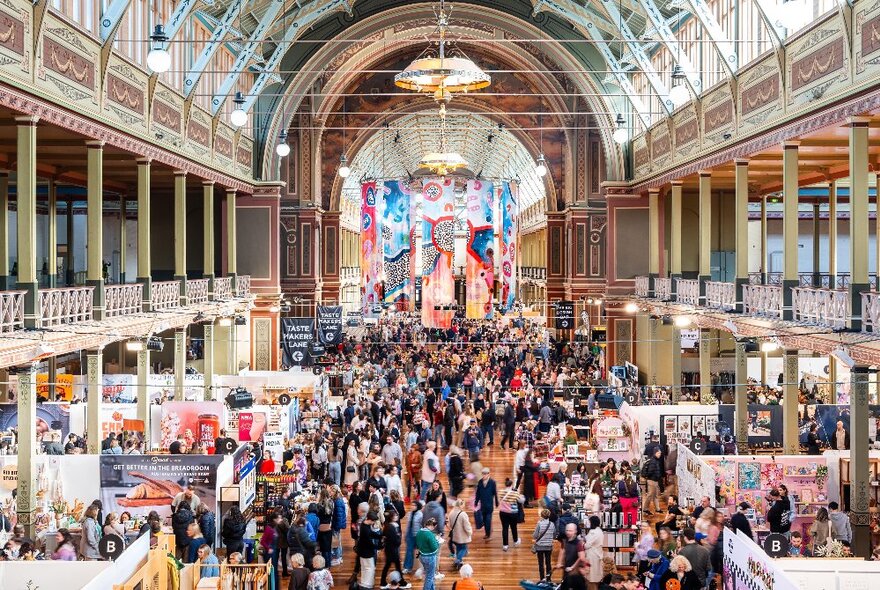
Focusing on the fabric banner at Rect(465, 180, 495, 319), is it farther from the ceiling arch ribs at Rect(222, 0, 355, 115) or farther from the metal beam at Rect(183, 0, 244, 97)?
the metal beam at Rect(183, 0, 244, 97)

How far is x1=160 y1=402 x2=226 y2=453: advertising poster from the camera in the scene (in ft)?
67.5

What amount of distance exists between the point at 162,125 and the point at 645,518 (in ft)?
45.5

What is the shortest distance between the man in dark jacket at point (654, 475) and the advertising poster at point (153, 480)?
7.58 m

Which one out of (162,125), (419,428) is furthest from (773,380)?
(162,125)

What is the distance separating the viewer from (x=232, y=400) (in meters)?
20.8

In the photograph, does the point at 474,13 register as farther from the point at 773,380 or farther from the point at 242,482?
the point at 242,482

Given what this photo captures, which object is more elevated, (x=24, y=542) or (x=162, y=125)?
(x=162, y=125)

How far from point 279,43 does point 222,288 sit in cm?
754

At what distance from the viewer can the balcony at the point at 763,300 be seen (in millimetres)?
19781

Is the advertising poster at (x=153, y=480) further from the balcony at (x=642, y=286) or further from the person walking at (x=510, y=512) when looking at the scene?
the balcony at (x=642, y=286)

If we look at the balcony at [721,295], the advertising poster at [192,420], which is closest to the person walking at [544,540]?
the advertising poster at [192,420]

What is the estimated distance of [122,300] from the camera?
2033cm

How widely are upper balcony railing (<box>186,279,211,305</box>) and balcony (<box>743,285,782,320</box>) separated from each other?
44.0ft

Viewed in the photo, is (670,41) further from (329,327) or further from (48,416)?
(48,416)
